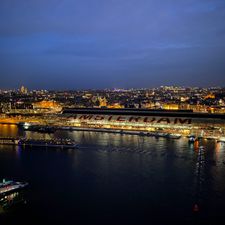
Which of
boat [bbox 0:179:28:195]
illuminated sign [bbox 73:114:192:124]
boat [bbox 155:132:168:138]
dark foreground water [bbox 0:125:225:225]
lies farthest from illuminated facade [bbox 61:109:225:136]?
boat [bbox 0:179:28:195]

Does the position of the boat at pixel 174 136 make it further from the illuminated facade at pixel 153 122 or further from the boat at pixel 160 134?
the illuminated facade at pixel 153 122

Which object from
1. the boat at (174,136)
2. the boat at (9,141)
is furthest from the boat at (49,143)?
the boat at (174,136)

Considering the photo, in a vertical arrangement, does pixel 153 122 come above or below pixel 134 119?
below

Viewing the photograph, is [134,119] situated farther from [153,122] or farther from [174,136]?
[174,136]

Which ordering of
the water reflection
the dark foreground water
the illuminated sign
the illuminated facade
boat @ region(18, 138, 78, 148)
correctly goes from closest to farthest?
1. the dark foreground water
2. the water reflection
3. boat @ region(18, 138, 78, 148)
4. the illuminated facade
5. the illuminated sign

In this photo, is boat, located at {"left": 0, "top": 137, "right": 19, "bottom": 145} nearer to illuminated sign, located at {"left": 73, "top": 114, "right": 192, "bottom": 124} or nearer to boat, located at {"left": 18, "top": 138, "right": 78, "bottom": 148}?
boat, located at {"left": 18, "top": 138, "right": 78, "bottom": 148}

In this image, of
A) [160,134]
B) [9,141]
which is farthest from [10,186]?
[160,134]
